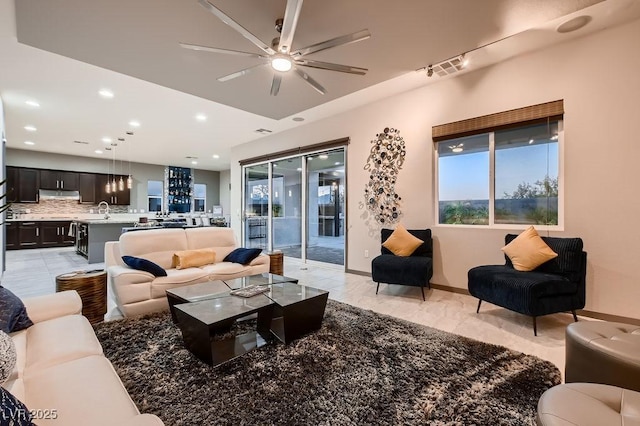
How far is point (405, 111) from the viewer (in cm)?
445

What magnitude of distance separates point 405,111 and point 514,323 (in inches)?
126

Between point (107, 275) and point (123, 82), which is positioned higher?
point (123, 82)

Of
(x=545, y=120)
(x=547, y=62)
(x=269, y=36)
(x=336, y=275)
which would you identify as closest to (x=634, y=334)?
(x=545, y=120)

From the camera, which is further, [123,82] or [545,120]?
[123,82]

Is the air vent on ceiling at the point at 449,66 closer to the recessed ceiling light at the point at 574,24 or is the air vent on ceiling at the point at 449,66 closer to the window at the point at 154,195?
the recessed ceiling light at the point at 574,24

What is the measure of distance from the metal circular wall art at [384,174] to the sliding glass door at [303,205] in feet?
2.28

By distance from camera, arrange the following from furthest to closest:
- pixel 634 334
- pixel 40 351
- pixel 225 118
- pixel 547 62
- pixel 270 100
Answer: pixel 225 118 → pixel 270 100 → pixel 547 62 → pixel 634 334 → pixel 40 351

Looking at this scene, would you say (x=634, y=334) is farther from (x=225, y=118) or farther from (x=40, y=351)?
(x=225, y=118)

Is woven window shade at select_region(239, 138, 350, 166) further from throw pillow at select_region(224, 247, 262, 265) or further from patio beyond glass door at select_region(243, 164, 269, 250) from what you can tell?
throw pillow at select_region(224, 247, 262, 265)

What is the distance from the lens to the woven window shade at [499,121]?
3.24 m

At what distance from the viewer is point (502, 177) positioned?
12.5 feet

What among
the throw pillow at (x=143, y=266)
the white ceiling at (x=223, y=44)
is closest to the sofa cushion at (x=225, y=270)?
the throw pillow at (x=143, y=266)

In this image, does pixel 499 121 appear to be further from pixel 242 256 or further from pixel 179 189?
pixel 179 189

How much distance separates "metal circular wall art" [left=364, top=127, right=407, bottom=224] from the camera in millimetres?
4535
